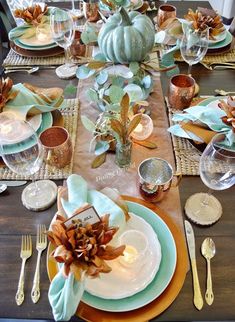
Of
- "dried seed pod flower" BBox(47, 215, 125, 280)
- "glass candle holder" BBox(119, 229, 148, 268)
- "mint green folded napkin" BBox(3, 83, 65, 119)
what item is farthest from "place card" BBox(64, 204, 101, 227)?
"mint green folded napkin" BBox(3, 83, 65, 119)

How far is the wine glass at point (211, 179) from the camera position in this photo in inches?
28.7

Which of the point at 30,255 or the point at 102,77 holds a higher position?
the point at 102,77

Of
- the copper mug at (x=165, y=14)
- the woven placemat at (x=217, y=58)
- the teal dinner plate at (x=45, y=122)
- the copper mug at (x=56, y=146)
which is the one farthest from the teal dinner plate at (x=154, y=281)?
the copper mug at (x=165, y=14)

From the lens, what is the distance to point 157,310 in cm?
59

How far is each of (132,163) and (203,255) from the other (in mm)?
310

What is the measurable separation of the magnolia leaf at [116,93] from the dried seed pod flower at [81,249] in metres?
0.34

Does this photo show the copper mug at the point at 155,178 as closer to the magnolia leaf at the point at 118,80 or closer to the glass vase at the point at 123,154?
the glass vase at the point at 123,154

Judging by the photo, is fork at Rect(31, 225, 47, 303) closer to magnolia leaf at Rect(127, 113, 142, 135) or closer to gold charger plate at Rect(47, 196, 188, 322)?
gold charger plate at Rect(47, 196, 188, 322)

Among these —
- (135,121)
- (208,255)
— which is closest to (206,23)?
(135,121)

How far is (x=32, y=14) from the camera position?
49.9 inches

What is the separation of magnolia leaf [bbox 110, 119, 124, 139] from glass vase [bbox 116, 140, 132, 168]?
41mm

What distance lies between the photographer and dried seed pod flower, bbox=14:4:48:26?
125cm

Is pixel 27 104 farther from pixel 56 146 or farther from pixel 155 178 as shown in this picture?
pixel 155 178

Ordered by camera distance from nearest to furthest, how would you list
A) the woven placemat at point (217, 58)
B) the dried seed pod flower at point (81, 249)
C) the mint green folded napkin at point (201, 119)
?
1. the dried seed pod flower at point (81, 249)
2. the mint green folded napkin at point (201, 119)
3. the woven placemat at point (217, 58)
